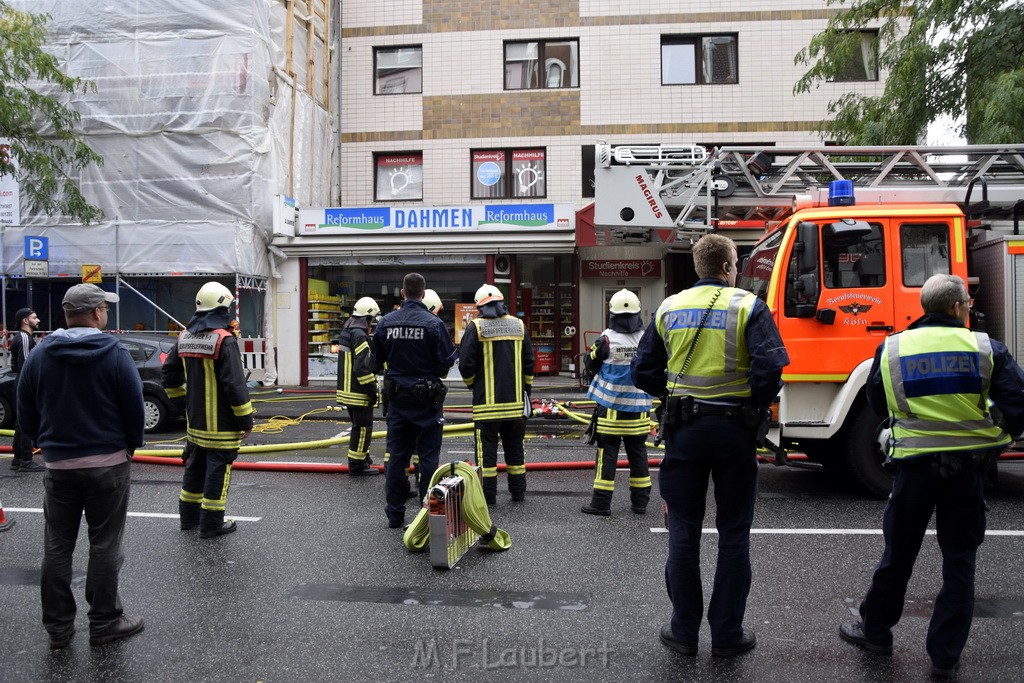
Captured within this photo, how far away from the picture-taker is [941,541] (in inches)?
153

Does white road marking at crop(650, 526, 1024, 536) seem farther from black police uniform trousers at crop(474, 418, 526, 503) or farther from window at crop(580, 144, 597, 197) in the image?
window at crop(580, 144, 597, 197)

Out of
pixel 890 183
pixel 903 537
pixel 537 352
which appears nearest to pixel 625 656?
pixel 903 537

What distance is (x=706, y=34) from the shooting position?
19.9 meters

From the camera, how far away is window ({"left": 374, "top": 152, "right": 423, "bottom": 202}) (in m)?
20.8

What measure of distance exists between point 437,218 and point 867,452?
1297 centimetres

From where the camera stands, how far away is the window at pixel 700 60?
19.9 m

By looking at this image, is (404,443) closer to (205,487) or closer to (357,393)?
(205,487)

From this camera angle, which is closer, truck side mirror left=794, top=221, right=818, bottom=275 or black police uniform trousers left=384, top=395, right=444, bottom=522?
black police uniform trousers left=384, top=395, right=444, bottom=522

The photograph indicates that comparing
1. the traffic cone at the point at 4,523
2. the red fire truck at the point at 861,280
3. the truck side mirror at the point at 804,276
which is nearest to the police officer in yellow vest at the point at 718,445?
the truck side mirror at the point at 804,276

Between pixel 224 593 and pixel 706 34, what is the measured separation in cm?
1832

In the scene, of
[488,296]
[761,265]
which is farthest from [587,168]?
[488,296]

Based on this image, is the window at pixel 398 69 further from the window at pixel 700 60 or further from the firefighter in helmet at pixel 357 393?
the firefighter in helmet at pixel 357 393

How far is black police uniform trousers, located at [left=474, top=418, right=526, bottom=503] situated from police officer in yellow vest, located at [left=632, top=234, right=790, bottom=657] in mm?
3116

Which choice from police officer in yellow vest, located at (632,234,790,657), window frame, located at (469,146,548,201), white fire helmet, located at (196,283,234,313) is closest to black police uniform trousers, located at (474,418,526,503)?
white fire helmet, located at (196,283,234,313)
